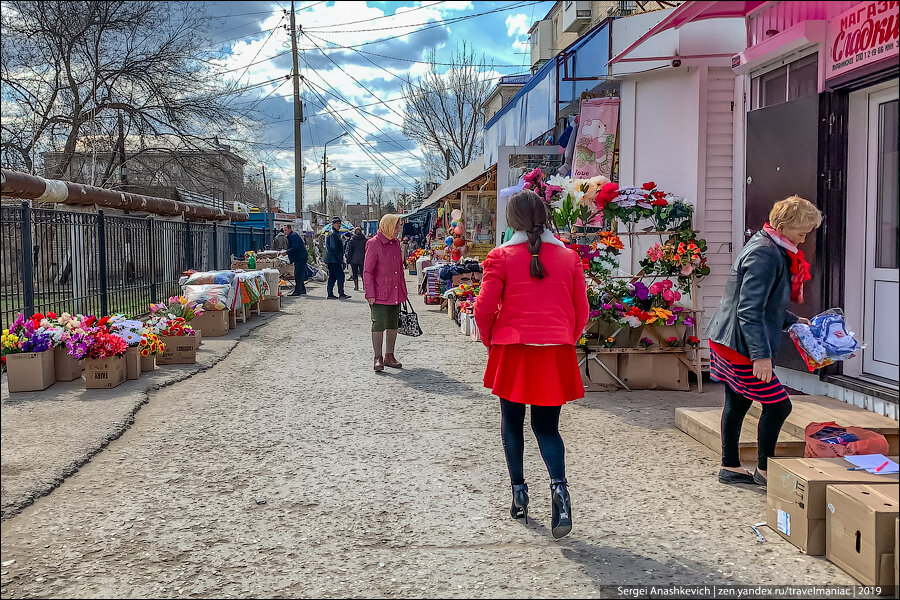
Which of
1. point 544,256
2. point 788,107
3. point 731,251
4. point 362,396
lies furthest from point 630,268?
point 544,256

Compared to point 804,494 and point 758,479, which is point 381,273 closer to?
point 758,479

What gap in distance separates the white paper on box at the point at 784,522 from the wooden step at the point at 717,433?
1.18m

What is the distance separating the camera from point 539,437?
12.7 feet

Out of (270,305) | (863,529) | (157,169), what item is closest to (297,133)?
(157,169)

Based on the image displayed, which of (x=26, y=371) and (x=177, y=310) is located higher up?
(x=177, y=310)

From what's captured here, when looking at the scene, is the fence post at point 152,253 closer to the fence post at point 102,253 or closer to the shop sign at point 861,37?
the fence post at point 102,253

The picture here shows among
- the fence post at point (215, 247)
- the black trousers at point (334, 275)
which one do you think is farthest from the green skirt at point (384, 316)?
the fence post at point (215, 247)

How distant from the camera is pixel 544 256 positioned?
12.3ft

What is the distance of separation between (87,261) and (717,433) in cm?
996

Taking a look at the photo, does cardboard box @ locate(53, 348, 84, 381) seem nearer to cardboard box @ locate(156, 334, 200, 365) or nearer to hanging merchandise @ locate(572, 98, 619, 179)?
cardboard box @ locate(156, 334, 200, 365)

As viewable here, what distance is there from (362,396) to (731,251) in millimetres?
4293

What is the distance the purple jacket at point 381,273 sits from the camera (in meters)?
8.32

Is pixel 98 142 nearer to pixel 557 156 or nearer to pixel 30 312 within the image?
pixel 30 312

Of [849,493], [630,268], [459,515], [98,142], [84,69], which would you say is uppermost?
[84,69]
